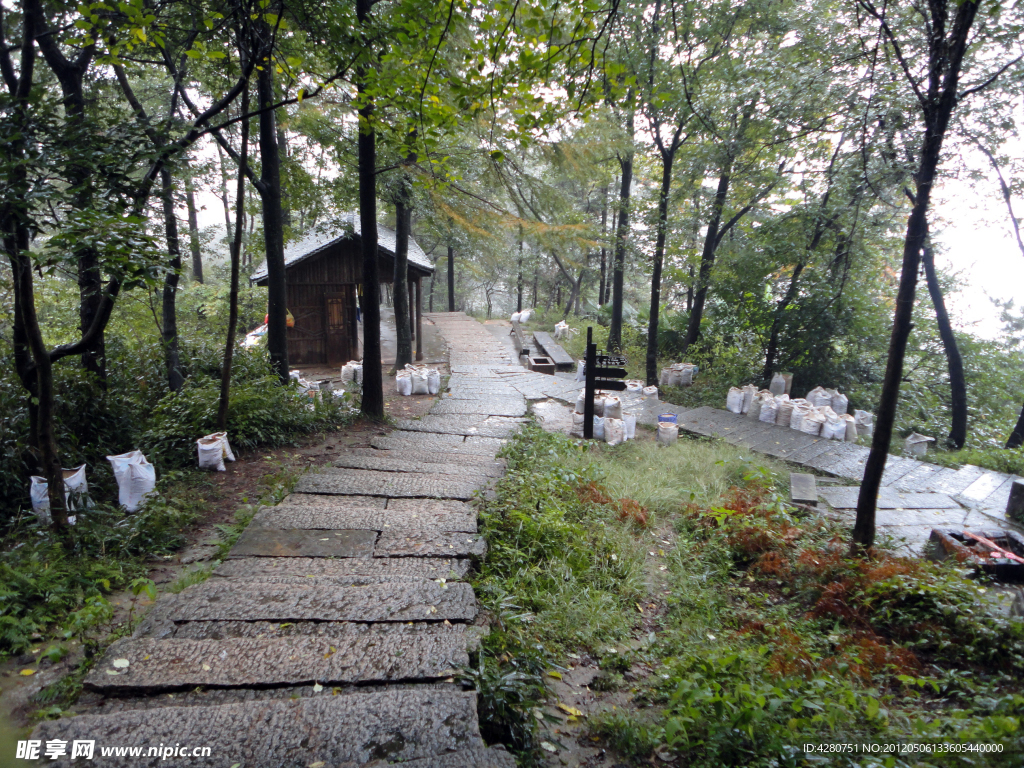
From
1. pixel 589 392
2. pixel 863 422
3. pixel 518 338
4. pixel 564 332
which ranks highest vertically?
pixel 564 332

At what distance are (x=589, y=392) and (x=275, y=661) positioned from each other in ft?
20.1

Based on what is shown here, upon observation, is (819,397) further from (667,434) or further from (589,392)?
(589,392)

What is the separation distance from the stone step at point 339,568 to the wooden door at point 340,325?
39.3 feet

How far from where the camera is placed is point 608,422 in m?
8.44

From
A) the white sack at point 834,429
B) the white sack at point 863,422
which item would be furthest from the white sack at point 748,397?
the white sack at point 863,422

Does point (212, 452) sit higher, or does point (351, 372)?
point (351, 372)

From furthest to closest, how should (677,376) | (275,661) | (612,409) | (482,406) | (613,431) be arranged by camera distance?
(677,376), (482,406), (612,409), (613,431), (275,661)

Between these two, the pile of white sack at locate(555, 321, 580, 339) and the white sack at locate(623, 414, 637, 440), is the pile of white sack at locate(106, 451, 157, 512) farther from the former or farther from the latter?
the pile of white sack at locate(555, 321, 580, 339)

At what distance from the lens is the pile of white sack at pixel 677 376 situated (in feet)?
42.2

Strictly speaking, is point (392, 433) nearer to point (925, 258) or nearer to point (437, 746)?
point (437, 746)

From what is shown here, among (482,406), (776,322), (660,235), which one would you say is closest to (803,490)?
(482,406)

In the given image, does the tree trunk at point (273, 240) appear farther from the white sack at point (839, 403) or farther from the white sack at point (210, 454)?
the white sack at point (839, 403)

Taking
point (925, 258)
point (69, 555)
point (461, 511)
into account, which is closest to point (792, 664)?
point (461, 511)

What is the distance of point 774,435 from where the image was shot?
914 cm
